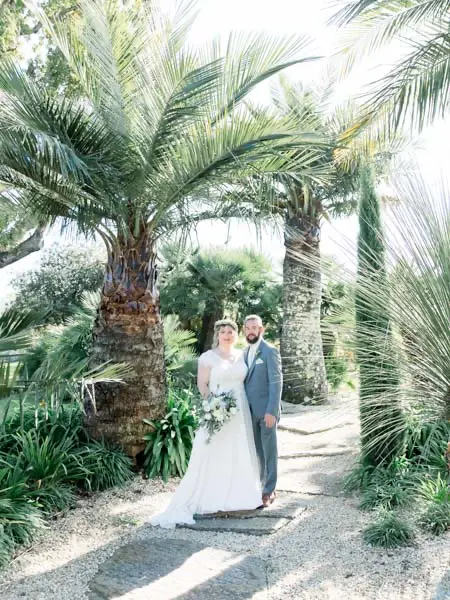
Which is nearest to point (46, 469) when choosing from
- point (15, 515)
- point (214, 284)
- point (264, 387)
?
point (15, 515)

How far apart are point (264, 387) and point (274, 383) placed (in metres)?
0.17

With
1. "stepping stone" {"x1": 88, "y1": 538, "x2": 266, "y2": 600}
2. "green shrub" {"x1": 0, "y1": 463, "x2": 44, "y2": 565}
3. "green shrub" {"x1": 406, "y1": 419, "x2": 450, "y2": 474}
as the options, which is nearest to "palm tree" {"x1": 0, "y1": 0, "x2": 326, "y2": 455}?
"green shrub" {"x1": 0, "y1": 463, "x2": 44, "y2": 565}

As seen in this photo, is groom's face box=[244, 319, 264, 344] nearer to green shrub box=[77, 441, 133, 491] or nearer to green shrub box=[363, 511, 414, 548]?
green shrub box=[363, 511, 414, 548]

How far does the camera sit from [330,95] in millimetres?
11289

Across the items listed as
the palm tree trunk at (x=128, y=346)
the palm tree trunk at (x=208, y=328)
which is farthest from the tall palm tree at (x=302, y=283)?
the palm tree trunk at (x=128, y=346)

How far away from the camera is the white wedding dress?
5484 millimetres

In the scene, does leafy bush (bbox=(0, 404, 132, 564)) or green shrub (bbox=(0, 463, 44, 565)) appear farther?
leafy bush (bbox=(0, 404, 132, 564))

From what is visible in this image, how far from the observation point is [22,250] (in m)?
Answer: 14.3

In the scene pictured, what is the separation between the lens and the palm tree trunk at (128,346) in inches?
260

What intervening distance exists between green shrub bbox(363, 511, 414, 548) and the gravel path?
8cm

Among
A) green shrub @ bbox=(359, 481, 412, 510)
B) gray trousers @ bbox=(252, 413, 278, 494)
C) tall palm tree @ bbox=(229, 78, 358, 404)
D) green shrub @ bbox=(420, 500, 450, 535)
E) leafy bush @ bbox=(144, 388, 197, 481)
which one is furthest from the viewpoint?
tall palm tree @ bbox=(229, 78, 358, 404)

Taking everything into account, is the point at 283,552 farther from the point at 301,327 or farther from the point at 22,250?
the point at 22,250

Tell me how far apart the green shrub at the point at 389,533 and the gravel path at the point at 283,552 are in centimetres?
8

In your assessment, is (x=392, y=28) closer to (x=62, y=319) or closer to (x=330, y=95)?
(x=330, y=95)
